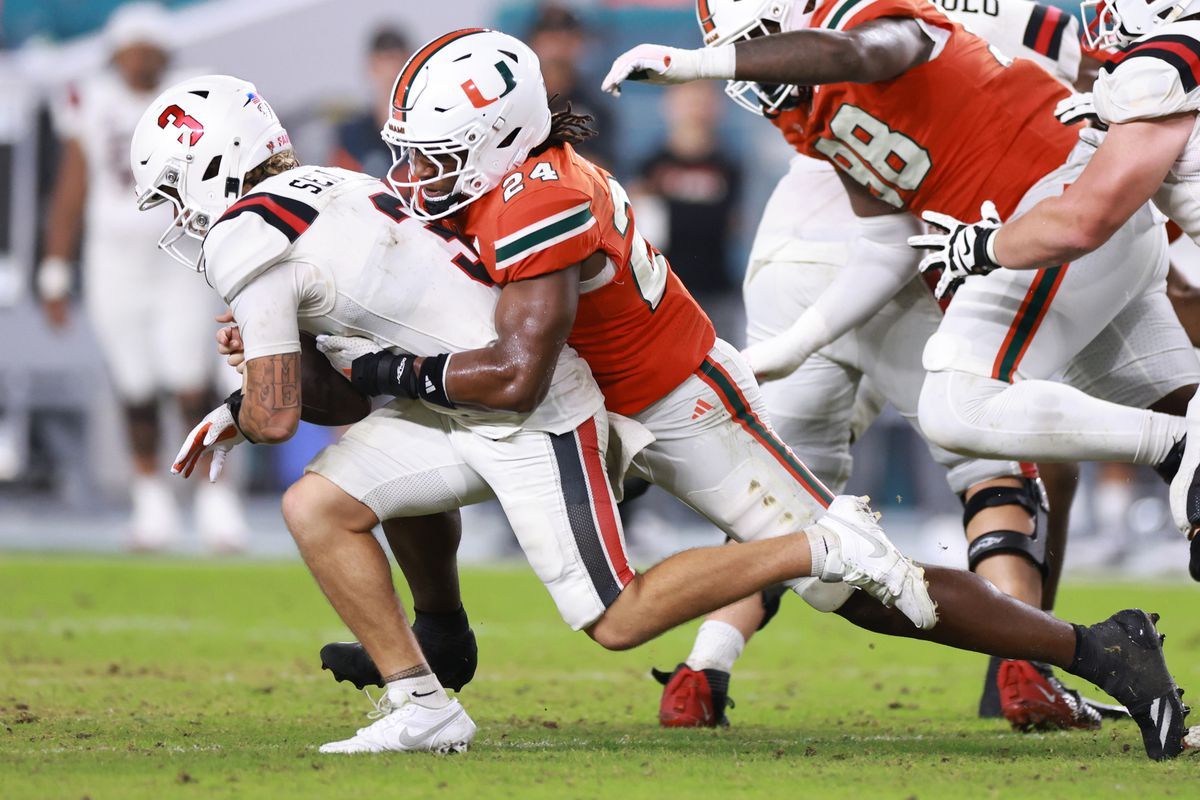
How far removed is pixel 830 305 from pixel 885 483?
19.4 feet

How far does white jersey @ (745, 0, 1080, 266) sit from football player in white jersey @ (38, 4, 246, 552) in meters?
5.26

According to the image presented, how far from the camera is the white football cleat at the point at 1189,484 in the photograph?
11.5 feet

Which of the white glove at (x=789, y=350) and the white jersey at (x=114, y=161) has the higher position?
the white glove at (x=789, y=350)

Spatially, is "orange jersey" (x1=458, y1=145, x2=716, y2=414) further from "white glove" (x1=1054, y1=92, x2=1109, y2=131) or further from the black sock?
"white glove" (x1=1054, y1=92, x2=1109, y2=131)

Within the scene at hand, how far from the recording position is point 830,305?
13.8ft

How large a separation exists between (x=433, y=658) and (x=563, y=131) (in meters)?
1.26

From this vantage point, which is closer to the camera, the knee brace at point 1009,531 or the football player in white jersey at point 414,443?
the football player in white jersey at point 414,443

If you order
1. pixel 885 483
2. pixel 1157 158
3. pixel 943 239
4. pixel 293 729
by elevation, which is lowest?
pixel 885 483

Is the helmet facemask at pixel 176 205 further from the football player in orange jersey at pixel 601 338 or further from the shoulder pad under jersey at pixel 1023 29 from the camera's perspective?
the shoulder pad under jersey at pixel 1023 29

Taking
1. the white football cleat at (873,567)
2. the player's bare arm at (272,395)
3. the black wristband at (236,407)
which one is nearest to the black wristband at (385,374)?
the player's bare arm at (272,395)

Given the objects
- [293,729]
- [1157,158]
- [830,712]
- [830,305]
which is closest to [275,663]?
[293,729]

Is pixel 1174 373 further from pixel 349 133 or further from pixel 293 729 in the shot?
pixel 349 133

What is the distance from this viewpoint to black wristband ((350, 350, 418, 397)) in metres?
3.43

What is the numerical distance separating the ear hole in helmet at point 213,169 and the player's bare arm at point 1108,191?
5.73ft
